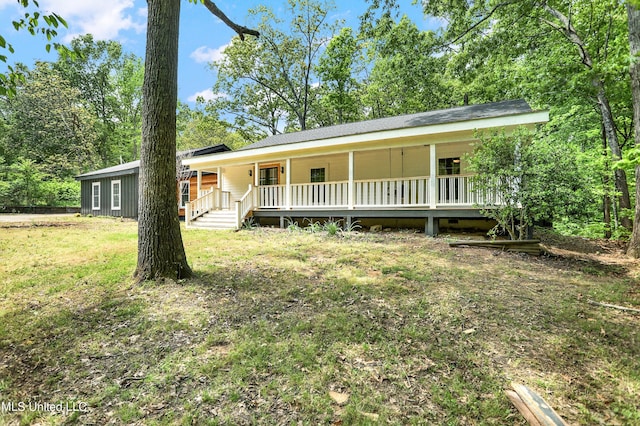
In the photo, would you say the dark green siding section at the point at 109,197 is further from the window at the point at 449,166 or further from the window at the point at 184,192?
the window at the point at 449,166

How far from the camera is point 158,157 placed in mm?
4316

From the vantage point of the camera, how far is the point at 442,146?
34.7 ft

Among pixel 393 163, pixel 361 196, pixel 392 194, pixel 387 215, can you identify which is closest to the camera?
pixel 387 215

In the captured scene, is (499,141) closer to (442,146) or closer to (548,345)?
(442,146)

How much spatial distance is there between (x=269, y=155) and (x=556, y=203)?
913 cm

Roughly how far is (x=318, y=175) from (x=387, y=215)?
4.68m

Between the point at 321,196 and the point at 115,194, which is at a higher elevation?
the point at 115,194

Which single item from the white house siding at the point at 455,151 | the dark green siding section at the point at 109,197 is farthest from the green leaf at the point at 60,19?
the dark green siding section at the point at 109,197

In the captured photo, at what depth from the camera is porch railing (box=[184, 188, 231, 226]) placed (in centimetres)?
1210

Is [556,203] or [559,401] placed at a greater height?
[556,203]

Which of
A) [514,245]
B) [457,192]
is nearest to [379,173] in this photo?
[457,192]

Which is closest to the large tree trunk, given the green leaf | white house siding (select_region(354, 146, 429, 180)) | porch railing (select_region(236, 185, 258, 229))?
white house siding (select_region(354, 146, 429, 180))

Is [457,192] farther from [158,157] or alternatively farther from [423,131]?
[158,157]

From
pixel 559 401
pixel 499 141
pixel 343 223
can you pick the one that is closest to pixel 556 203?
pixel 499 141
